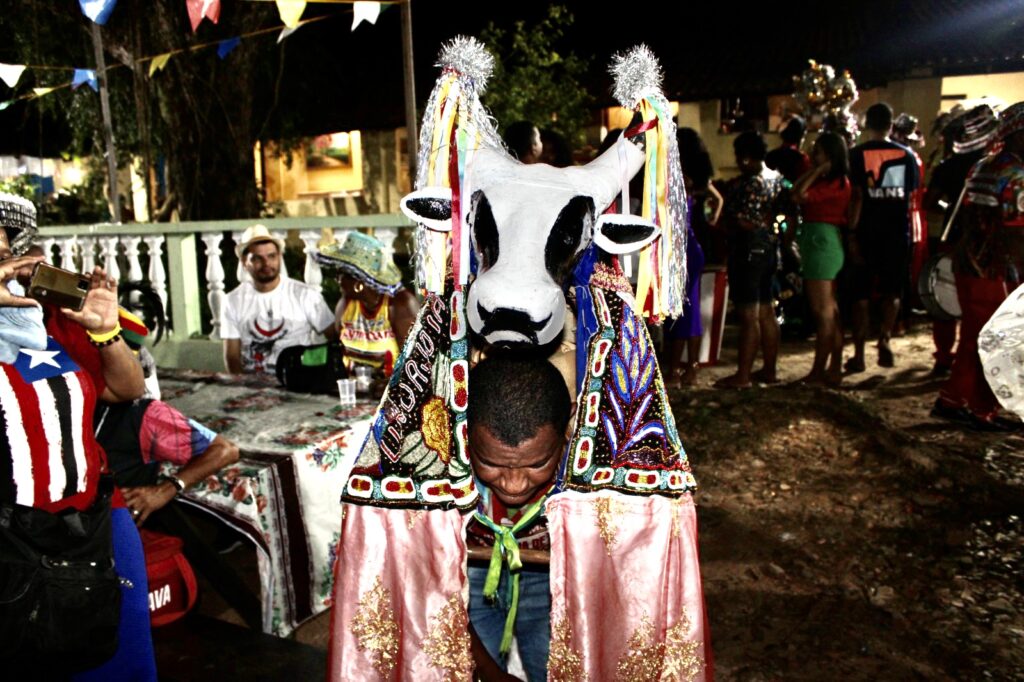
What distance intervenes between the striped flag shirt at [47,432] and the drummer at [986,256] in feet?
15.3

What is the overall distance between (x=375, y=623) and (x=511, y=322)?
0.70 m

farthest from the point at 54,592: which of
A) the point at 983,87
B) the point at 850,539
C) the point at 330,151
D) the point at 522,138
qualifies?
the point at 330,151

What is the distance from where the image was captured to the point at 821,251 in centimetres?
569

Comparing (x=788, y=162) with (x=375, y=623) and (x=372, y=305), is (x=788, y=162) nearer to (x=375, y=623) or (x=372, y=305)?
(x=372, y=305)

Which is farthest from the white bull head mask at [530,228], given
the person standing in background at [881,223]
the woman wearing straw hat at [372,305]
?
the person standing in background at [881,223]

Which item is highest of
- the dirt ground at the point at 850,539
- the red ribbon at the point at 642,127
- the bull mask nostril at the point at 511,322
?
the red ribbon at the point at 642,127

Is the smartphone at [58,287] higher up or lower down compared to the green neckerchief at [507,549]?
higher up

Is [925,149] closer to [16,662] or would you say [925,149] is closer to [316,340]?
[316,340]

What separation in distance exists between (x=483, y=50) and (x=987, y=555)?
3.26 m

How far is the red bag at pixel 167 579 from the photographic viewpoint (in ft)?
8.88

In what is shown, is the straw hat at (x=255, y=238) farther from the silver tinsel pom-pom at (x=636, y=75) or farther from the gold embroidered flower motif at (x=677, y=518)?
the gold embroidered flower motif at (x=677, y=518)

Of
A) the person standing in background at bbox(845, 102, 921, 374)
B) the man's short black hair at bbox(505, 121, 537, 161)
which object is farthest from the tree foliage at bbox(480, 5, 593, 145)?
the man's short black hair at bbox(505, 121, 537, 161)

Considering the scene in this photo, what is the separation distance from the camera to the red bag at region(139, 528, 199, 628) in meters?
2.71

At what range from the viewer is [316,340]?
15.4 feet
